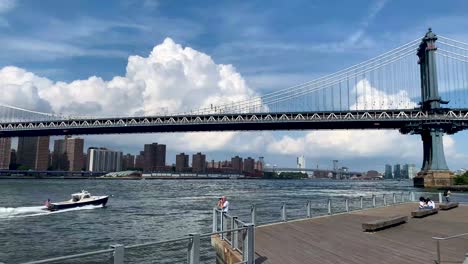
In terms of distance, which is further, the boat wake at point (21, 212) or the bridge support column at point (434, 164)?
the bridge support column at point (434, 164)

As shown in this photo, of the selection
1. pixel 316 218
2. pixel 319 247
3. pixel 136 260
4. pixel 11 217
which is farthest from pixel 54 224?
pixel 319 247

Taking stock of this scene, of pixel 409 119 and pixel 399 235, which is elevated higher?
pixel 409 119

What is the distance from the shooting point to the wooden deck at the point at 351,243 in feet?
34.4

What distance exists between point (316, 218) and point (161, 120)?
88110mm

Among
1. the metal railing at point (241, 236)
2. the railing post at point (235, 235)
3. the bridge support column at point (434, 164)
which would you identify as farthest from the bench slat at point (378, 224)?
the bridge support column at point (434, 164)

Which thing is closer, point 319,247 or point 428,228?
point 319,247

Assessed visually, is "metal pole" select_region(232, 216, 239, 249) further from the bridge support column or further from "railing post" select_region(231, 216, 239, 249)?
the bridge support column

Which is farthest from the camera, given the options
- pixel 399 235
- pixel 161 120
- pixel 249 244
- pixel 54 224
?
pixel 161 120

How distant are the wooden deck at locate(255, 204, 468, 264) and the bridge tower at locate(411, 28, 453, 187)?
241ft

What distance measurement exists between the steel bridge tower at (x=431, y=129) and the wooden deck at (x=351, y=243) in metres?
73.3

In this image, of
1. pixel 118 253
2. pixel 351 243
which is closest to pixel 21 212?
pixel 351 243

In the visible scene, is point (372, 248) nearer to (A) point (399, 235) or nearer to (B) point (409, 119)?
(A) point (399, 235)

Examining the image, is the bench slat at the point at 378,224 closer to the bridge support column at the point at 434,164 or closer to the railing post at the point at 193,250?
the railing post at the point at 193,250

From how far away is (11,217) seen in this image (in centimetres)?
3594
